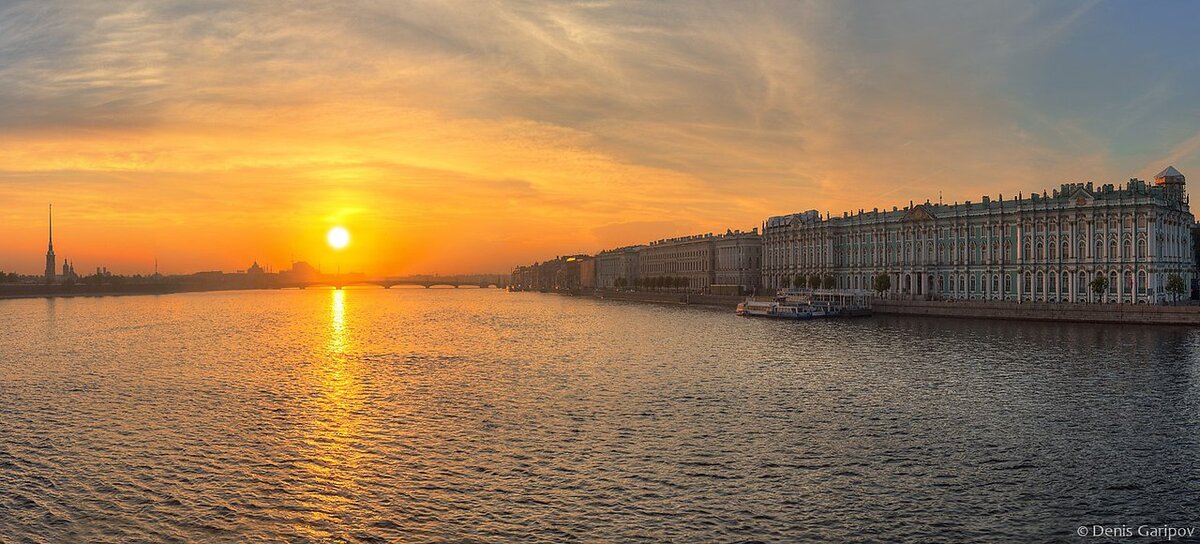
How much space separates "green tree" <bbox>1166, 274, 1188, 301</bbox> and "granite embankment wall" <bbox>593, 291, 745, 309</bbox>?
51520 millimetres

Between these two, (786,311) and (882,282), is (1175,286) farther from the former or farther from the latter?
(786,311)

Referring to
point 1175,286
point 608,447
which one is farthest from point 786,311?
point 608,447

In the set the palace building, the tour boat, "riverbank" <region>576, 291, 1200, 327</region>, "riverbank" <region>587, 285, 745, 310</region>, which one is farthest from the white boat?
the palace building

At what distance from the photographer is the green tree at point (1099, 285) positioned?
79.3 m

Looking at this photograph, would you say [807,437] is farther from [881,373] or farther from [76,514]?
[76,514]

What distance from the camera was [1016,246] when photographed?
299ft

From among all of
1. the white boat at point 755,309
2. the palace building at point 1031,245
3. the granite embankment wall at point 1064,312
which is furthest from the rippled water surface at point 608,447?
the white boat at point 755,309

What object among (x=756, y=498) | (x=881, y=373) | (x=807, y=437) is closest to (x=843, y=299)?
(x=881, y=373)

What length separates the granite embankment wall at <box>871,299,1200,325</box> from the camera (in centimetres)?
6438

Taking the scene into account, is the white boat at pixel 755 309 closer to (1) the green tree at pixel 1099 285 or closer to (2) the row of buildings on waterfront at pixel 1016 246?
(2) the row of buildings on waterfront at pixel 1016 246

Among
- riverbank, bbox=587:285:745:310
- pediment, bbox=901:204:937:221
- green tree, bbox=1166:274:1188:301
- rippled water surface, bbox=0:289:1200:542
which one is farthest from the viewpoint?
riverbank, bbox=587:285:745:310

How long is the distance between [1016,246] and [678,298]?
60.1m

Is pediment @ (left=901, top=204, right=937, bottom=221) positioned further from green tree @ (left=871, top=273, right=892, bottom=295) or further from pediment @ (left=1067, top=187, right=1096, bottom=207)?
pediment @ (left=1067, top=187, right=1096, bottom=207)

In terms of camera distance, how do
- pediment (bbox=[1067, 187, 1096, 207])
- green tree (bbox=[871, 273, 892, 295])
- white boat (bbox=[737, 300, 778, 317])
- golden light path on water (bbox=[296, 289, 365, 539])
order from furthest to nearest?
green tree (bbox=[871, 273, 892, 295]) < white boat (bbox=[737, 300, 778, 317]) < pediment (bbox=[1067, 187, 1096, 207]) < golden light path on water (bbox=[296, 289, 365, 539])
